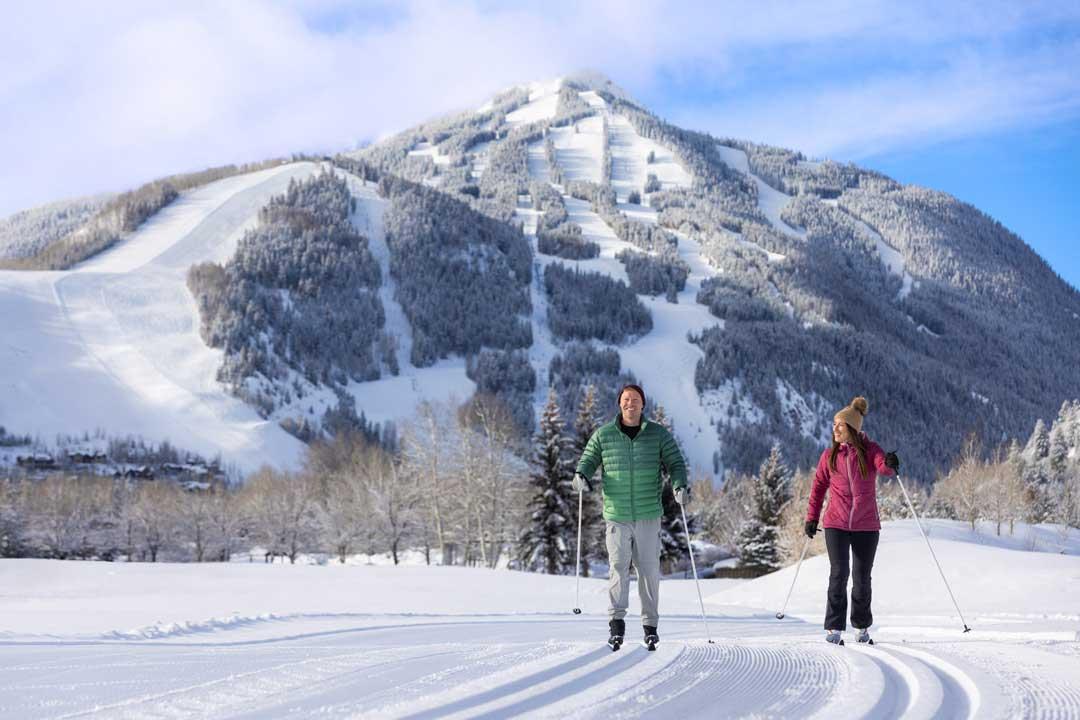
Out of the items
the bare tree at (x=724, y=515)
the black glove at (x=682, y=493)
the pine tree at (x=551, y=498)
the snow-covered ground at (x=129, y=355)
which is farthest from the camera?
the snow-covered ground at (x=129, y=355)

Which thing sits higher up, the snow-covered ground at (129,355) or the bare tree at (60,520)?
A: the snow-covered ground at (129,355)

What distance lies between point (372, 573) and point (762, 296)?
18311 centimetres

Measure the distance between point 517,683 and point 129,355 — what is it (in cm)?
Result: 14448

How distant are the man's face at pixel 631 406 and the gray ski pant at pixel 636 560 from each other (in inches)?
32.3

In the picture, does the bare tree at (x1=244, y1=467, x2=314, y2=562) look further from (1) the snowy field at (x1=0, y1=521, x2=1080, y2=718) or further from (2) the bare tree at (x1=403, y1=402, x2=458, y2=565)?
(1) the snowy field at (x1=0, y1=521, x2=1080, y2=718)

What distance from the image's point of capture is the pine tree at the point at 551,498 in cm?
3816

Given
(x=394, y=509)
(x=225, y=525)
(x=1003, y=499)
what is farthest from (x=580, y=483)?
(x=225, y=525)

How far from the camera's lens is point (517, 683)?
4625 millimetres

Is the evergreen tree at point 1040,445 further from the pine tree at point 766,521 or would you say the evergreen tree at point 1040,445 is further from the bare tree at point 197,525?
the bare tree at point 197,525

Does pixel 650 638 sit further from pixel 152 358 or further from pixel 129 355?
pixel 129 355

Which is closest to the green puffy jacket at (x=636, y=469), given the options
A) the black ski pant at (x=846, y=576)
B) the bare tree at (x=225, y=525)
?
the black ski pant at (x=846, y=576)

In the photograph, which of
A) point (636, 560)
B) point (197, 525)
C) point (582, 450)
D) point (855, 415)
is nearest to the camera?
point (636, 560)

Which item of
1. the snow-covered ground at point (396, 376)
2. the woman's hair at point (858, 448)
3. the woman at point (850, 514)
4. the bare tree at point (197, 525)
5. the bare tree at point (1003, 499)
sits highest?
the snow-covered ground at point (396, 376)

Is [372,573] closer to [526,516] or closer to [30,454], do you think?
[526,516]
